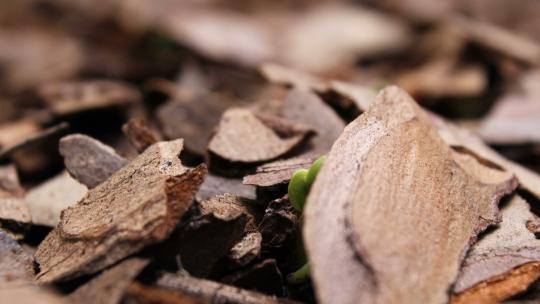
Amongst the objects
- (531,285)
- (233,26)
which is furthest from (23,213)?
(233,26)

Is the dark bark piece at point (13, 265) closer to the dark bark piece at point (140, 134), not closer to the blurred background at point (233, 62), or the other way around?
the dark bark piece at point (140, 134)

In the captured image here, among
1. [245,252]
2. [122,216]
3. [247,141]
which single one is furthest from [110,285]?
[247,141]

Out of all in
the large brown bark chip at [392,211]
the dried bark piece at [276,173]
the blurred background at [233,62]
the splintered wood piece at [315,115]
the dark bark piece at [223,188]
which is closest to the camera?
the large brown bark chip at [392,211]

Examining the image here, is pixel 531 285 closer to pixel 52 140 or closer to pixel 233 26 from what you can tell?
pixel 52 140

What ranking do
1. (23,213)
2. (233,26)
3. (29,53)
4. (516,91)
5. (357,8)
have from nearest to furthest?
(23,213)
(516,91)
(29,53)
(233,26)
(357,8)

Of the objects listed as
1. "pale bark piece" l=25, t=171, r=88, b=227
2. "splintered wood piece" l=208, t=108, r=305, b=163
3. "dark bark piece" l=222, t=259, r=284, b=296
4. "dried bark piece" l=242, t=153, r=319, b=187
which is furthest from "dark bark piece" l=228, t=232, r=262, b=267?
"pale bark piece" l=25, t=171, r=88, b=227

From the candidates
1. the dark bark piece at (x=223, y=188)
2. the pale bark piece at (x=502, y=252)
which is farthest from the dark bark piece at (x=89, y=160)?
the pale bark piece at (x=502, y=252)

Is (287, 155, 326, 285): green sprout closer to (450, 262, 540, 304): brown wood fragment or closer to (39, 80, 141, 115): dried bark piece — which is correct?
(450, 262, 540, 304): brown wood fragment
